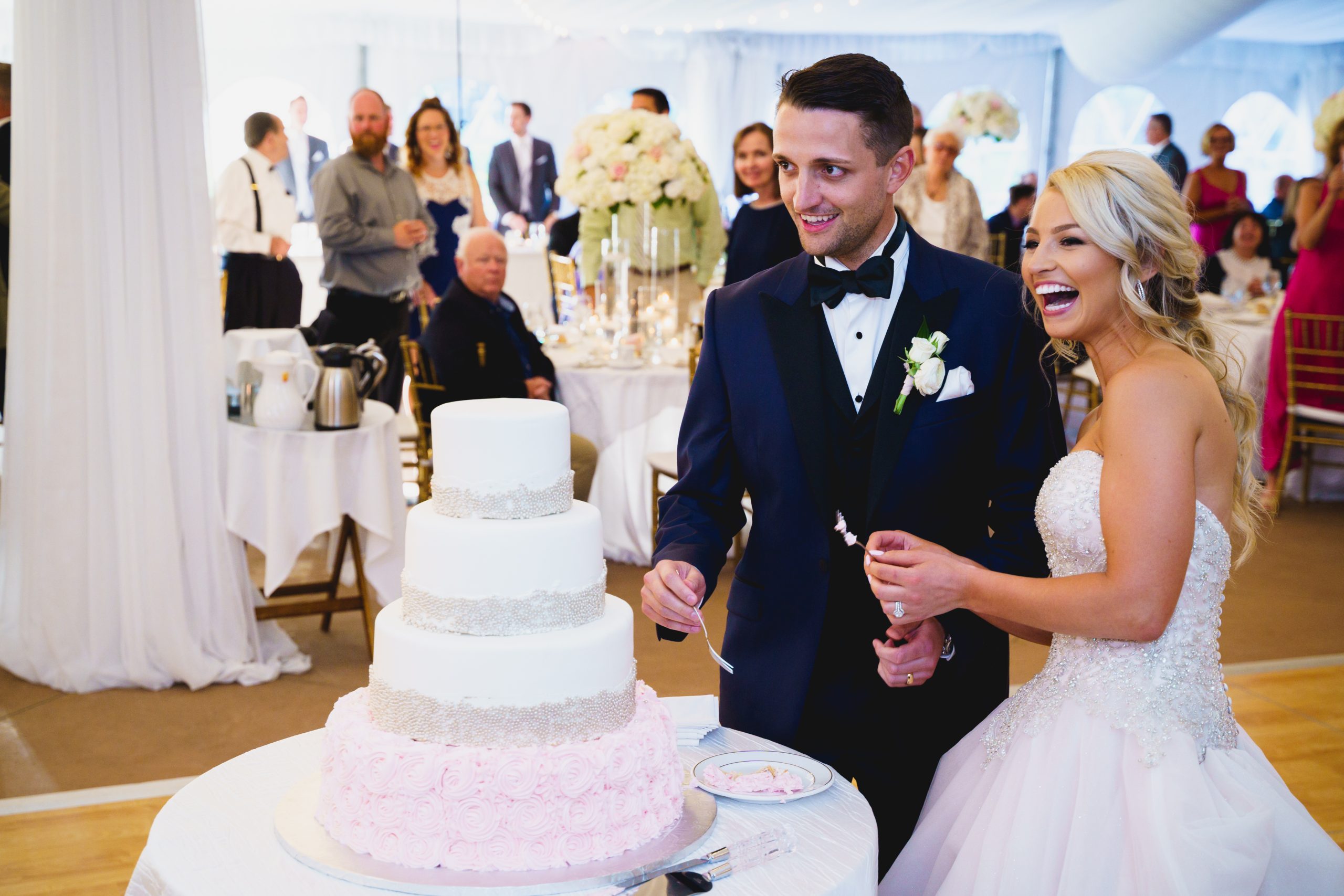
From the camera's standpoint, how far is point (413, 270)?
23.8ft

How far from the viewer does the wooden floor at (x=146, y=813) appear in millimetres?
3012

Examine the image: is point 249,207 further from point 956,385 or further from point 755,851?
point 755,851

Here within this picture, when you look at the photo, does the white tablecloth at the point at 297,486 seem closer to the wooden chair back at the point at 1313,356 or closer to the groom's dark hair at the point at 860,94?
the groom's dark hair at the point at 860,94

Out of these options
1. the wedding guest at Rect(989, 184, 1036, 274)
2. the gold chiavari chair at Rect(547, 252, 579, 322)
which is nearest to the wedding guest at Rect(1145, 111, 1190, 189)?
the wedding guest at Rect(989, 184, 1036, 274)

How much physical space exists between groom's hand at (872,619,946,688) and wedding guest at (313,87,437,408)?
556cm

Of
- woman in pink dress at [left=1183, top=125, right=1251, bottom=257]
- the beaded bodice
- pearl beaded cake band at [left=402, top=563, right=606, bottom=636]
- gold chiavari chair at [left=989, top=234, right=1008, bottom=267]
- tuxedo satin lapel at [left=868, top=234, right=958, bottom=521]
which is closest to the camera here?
pearl beaded cake band at [left=402, top=563, right=606, bottom=636]

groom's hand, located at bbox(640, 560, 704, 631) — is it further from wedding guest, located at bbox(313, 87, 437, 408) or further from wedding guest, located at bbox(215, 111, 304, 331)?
wedding guest, located at bbox(313, 87, 437, 408)

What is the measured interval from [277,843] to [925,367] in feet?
3.88

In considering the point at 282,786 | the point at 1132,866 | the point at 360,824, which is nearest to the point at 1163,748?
the point at 1132,866

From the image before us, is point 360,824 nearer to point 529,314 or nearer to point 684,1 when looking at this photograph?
point 529,314

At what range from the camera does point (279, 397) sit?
446 centimetres

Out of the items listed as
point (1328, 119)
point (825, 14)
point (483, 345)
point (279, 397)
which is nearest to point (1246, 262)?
point (1328, 119)

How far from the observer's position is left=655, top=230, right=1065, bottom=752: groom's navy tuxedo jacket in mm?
2039

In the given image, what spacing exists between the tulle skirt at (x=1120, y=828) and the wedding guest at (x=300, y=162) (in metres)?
11.6
